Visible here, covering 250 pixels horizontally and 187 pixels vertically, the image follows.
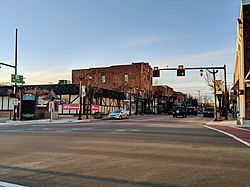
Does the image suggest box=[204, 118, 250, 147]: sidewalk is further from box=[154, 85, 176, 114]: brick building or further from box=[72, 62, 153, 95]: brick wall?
box=[154, 85, 176, 114]: brick building

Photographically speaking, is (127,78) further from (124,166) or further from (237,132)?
(124,166)

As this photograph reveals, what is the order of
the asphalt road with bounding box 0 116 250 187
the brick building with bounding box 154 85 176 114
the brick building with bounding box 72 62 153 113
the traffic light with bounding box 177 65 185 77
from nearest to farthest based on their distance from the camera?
the asphalt road with bounding box 0 116 250 187 → the traffic light with bounding box 177 65 185 77 → the brick building with bounding box 72 62 153 113 → the brick building with bounding box 154 85 176 114

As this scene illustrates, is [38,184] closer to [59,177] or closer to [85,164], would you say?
[59,177]

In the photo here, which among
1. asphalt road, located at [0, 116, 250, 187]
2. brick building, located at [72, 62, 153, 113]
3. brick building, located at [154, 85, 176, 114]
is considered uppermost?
brick building, located at [72, 62, 153, 113]

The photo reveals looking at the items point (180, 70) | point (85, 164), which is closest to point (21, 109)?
point (180, 70)

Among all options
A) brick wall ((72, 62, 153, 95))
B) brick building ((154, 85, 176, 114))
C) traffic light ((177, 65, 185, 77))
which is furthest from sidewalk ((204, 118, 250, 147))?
brick building ((154, 85, 176, 114))

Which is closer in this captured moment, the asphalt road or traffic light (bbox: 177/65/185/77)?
the asphalt road

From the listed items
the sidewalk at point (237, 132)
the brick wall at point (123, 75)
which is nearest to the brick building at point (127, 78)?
the brick wall at point (123, 75)

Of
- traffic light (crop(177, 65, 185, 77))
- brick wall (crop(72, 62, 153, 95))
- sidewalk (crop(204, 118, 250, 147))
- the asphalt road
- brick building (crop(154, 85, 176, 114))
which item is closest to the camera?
the asphalt road

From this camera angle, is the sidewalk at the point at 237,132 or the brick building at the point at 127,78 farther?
the brick building at the point at 127,78

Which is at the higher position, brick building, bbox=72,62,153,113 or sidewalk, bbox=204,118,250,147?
brick building, bbox=72,62,153,113

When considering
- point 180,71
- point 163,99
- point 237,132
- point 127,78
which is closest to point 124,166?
point 237,132

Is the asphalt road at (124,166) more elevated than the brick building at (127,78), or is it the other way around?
the brick building at (127,78)

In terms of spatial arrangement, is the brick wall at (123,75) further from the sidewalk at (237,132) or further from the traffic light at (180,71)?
the sidewalk at (237,132)
